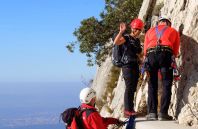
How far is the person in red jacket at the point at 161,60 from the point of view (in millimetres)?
16125

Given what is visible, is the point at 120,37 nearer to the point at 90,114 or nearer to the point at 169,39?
the point at 169,39

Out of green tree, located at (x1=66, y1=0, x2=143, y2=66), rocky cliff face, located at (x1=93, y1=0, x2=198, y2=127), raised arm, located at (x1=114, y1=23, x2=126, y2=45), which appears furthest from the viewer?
green tree, located at (x1=66, y1=0, x2=143, y2=66)

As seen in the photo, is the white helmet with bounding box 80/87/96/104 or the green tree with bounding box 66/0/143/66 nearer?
the white helmet with bounding box 80/87/96/104

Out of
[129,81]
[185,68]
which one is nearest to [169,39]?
[185,68]

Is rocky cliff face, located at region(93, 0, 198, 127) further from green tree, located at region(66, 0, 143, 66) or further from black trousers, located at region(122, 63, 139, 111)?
green tree, located at region(66, 0, 143, 66)

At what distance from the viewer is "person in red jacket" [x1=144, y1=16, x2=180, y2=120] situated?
16.1 m

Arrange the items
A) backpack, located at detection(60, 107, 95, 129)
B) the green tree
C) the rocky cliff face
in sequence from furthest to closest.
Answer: the green tree < the rocky cliff face < backpack, located at detection(60, 107, 95, 129)

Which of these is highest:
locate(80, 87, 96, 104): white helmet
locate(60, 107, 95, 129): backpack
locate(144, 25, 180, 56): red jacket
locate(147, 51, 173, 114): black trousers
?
locate(144, 25, 180, 56): red jacket

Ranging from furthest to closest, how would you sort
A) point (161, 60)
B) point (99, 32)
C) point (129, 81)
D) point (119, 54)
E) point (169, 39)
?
1. point (99, 32)
2. point (119, 54)
3. point (129, 81)
4. point (169, 39)
5. point (161, 60)

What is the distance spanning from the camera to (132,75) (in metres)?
16.6

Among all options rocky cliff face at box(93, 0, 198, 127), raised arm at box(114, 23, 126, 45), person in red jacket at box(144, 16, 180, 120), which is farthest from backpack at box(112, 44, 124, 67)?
rocky cliff face at box(93, 0, 198, 127)

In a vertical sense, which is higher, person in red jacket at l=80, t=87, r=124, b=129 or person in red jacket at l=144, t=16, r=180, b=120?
person in red jacket at l=144, t=16, r=180, b=120

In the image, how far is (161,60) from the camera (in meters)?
16.1

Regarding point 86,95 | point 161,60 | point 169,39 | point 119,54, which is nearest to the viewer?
point 86,95
